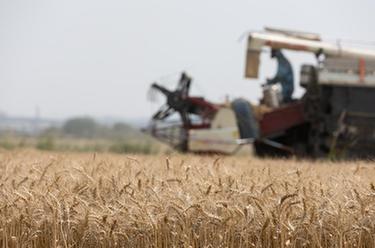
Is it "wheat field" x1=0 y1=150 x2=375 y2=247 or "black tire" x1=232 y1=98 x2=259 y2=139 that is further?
"black tire" x1=232 y1=98 x2=259 y2=139

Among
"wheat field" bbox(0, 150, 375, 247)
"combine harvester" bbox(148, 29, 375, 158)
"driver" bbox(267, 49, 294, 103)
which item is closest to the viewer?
"wheat field" bbox(0, 150, 375, 247)

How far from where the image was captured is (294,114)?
14633 mm

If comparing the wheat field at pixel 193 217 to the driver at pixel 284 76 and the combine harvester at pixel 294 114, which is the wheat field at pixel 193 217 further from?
the driver at pixel 284 76

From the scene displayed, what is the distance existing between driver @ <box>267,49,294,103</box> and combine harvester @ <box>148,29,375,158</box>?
0.61 ft

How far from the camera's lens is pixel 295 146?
588 inches

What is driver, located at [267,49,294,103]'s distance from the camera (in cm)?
1519

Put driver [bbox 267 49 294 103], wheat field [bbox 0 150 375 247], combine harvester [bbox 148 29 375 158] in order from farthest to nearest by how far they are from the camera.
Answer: driver [bbox 267 49 294 103] < combine harvester [bbox 148 29 375 158] < wheat field [bbox 0 150 375 247]

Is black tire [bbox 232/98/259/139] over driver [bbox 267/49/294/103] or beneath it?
beneath

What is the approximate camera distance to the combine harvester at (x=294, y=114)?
14055mm

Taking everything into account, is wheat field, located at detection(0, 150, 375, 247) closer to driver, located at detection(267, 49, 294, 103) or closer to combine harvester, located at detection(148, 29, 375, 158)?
combine harvester, located at detection(148, 29, 375, 158)

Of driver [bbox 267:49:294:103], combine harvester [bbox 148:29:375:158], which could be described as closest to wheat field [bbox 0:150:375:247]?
combine harvester [bbox 148:29:375:158]

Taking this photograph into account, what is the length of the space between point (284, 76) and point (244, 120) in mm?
1527

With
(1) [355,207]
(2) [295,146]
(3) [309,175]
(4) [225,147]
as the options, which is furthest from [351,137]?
(1) [355,207]

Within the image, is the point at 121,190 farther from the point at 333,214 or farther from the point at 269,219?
the point at 333,214
